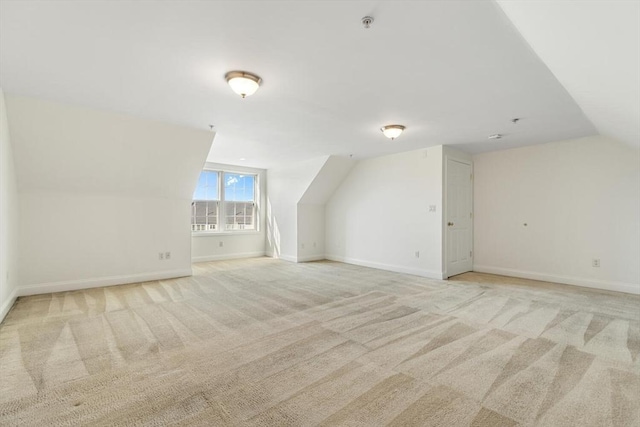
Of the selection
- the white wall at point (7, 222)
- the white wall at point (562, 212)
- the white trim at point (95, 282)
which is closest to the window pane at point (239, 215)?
the white trim at point (95, 282)

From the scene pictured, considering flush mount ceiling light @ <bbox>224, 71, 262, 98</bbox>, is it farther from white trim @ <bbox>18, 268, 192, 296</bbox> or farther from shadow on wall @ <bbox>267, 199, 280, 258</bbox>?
shadow on wall @ <bbox>267, 199, 280, 258</bbox>

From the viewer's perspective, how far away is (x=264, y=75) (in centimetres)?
262

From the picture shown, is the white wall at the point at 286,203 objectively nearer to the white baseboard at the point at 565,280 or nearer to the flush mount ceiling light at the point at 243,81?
the flush mount ceiling light at the point at 243,81

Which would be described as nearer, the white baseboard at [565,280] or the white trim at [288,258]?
the white baseboard at [565,280]

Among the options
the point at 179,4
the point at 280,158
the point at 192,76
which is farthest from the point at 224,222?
the point at 179,4

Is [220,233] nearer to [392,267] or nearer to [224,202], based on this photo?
[224,202]

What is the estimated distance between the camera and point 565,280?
187 inches

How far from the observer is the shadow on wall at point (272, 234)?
755 cm

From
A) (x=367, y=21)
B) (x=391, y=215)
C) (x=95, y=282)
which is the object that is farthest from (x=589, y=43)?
(x=95, y=282)

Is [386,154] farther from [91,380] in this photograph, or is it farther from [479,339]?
[91,380]

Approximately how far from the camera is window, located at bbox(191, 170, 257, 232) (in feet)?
22.7

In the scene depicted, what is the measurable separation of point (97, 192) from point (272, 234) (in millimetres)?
4043

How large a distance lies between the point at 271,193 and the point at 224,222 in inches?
56.6

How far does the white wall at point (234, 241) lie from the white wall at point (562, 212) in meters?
5.22
